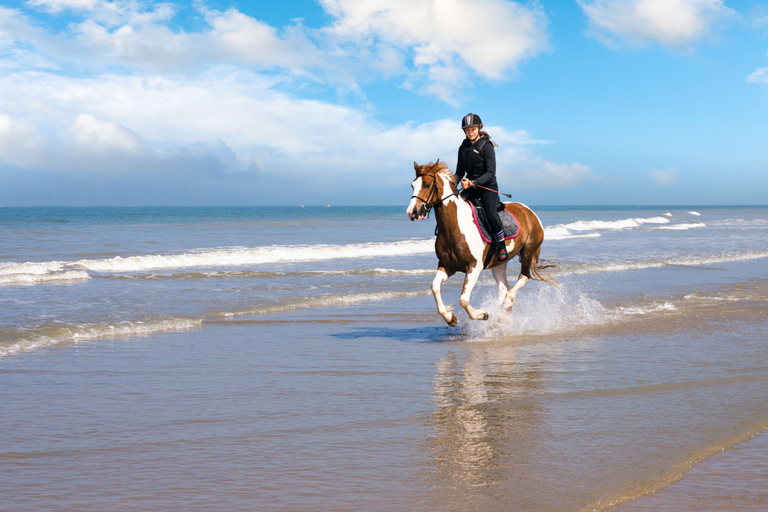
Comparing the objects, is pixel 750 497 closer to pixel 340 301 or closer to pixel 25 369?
pixel 25 369

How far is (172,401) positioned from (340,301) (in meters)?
6.94

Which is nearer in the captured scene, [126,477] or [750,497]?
[750,497]

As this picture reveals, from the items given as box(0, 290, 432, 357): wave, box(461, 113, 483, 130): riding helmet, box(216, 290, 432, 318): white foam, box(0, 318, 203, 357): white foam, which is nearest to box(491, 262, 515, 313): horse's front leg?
box(461, 113, 483, 130): riding helmet

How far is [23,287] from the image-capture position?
557 inches

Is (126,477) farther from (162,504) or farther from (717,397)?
(717,397)

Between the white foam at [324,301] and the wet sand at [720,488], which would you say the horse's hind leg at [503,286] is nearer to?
the white foam at [324,301]

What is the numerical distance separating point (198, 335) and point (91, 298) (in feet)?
15.0

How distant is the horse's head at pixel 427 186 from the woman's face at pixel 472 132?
2.31 feet

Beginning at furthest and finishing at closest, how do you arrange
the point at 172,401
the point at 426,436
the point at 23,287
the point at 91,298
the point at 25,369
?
the point at 23,287 < the point at 91,298 < the point at 25,369 < the point at 172,401 < the point at 426,436

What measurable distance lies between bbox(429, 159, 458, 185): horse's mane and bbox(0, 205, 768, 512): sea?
2.13 metres

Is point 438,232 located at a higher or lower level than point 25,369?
higher

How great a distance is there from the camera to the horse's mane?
8.52 meters

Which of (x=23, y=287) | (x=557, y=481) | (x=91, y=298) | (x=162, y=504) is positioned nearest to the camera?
(x=162, y=504)

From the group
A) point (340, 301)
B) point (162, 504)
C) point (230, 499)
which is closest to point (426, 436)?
point (230, 499)
